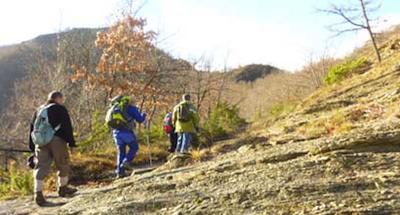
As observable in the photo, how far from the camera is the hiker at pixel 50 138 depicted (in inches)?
366

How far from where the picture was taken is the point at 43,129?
9.29 meters

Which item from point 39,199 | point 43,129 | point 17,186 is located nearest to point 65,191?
point 39,199

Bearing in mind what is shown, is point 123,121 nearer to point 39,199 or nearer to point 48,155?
point 48,155

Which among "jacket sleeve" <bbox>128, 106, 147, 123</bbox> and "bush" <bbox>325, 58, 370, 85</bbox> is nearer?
"jacket sleeve" <bbox>128, 106, 147, 123</bbox>

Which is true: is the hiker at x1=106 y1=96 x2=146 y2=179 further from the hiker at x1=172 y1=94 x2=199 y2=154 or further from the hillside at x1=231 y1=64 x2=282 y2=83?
the hillside at x1=231 y1=64 x2=282 y2=83

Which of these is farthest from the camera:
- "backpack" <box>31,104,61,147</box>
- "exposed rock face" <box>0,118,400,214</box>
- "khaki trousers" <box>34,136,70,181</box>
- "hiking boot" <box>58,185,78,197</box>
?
"hiking boot" <box>58,185,78,197</box>

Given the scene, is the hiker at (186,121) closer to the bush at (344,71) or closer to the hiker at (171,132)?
the hiker at (171,132)

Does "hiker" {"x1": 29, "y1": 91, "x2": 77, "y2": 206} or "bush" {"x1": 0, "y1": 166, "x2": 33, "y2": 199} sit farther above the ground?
"hiker" {"x1": 29, "y1": 91, "x2": 77, "y2": 206}

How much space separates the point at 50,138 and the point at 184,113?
17.8 feet

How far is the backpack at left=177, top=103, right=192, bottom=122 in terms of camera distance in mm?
14234

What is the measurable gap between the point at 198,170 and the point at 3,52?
109062 millimetres

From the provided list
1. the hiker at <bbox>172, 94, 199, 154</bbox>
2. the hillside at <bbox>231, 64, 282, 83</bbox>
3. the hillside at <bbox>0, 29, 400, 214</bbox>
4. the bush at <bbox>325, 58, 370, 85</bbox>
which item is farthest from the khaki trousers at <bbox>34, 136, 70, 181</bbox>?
the hillside at <bbox>231, 64, 282, 83</bbox>

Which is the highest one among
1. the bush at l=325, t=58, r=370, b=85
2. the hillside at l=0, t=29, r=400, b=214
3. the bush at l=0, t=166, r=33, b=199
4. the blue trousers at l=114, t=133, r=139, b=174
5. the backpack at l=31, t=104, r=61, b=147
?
the bush at l=325, t=58, r=370, b=85

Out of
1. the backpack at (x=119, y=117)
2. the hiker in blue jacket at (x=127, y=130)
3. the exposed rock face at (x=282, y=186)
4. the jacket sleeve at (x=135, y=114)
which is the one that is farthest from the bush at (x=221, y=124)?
the exposed rock face at (x=282, y=186)
